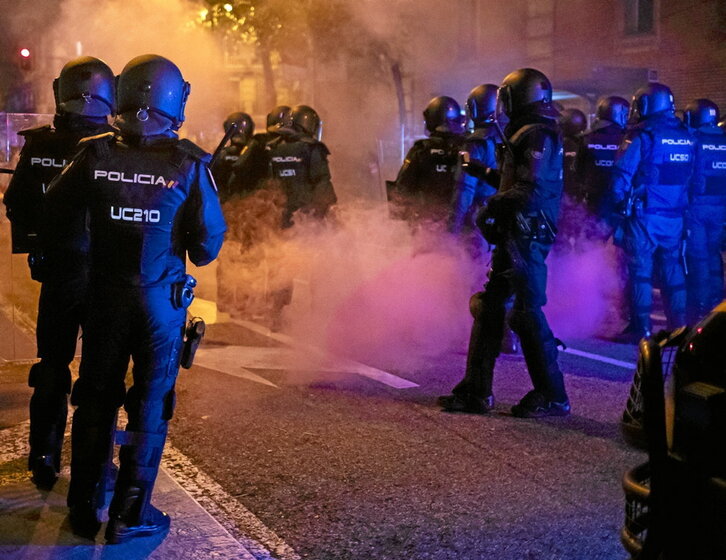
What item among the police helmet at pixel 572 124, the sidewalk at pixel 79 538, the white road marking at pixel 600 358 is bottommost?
the white road marking at pixel 600 358

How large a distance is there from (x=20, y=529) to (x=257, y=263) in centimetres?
591

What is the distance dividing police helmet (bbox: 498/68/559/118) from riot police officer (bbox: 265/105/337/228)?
11.4ft

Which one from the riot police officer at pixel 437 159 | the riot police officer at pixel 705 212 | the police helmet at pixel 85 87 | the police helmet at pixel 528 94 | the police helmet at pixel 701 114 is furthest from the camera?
the police helmet at pixel 701 114

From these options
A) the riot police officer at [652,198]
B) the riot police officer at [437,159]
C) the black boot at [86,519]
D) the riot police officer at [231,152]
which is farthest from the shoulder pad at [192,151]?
the riot police officer at [231,152]

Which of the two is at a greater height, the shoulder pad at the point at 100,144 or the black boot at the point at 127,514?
the shoulder pad at the point at 100,144

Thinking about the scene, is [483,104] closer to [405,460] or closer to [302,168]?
[302,168]

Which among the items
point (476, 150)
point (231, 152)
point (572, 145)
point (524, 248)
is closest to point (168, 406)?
point (524, 248)

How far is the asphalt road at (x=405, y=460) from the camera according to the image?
12.8ft

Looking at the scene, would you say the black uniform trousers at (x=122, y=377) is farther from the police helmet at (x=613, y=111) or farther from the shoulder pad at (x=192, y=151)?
the police helmet at (x=613, y=111)

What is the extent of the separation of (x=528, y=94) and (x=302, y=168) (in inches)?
147

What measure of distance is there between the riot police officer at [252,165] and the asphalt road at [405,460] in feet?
9.61

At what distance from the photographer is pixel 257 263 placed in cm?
966

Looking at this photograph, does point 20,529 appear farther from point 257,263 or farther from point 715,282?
point 715,282

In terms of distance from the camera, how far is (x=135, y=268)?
11.9ft
